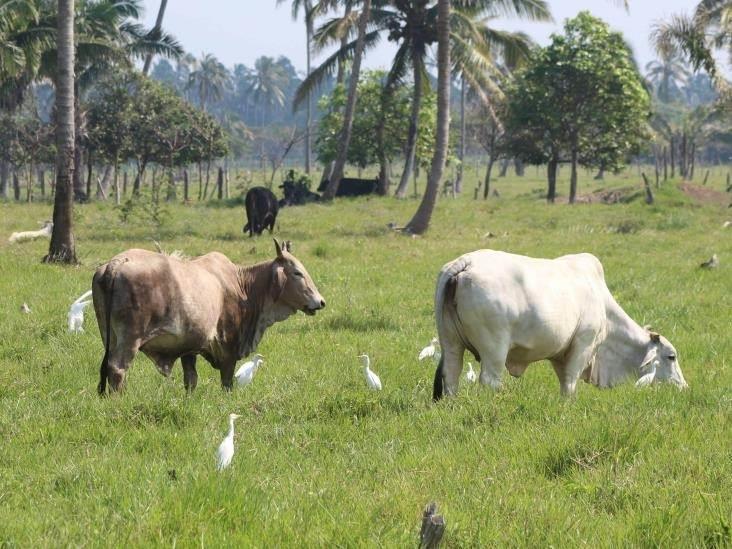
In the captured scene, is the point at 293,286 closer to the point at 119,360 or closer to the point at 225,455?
the point at 119,360

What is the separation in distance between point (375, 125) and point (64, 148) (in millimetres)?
24868

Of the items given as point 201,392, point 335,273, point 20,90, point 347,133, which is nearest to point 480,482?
point 201,392

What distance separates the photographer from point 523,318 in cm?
760

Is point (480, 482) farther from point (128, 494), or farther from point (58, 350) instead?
point (58, 350)

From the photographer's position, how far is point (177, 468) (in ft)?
18.7

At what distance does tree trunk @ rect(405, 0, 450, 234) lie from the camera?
920 inches

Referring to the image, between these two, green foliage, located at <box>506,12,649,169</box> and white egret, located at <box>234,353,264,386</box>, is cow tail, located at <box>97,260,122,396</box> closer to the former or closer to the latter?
white egret, located at <box>234,353,264,386</box>

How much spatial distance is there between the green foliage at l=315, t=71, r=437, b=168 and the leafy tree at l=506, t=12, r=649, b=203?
4441 mm

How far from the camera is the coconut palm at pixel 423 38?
30.5 metres

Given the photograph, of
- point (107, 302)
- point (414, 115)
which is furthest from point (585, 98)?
point (107, 302)

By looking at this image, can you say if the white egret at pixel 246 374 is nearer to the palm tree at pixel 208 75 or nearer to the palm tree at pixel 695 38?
the palm tree at pixel 695 38

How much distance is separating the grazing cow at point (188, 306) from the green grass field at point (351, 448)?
12.8 inches

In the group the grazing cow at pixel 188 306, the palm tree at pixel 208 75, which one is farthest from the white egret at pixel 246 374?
the palm tree at pixel 208 75

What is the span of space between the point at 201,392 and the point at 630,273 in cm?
1074
